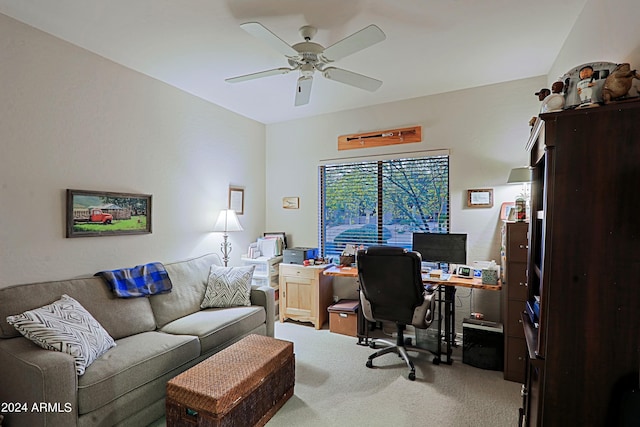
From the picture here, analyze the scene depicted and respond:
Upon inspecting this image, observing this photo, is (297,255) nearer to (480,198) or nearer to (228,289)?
(228,289)

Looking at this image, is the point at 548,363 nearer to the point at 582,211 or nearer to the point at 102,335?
the point at 582,211

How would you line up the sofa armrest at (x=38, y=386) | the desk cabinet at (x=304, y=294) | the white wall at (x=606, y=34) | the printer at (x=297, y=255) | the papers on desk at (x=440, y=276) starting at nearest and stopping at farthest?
the white wall at (x=606, y=34) < the sofa armrest at (x=38, y=386) < the papers on desk at (x=440, y=276) < the desk cabinet at (x=304, y=294) < the printer at (x=297, y=255)

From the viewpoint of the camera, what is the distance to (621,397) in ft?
4.00

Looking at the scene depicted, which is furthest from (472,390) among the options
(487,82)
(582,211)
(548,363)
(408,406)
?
(487,82)

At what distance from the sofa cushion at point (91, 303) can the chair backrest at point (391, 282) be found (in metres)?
1.95

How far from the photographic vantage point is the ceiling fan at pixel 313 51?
1.89 m

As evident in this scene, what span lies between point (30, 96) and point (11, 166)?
534 mm

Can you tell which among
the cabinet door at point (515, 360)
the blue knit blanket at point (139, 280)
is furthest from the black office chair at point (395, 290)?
the blue knit blanket at point (139, 280)

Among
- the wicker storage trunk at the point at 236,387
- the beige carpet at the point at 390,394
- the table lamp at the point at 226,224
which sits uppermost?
the table lamp at the point at 226,224

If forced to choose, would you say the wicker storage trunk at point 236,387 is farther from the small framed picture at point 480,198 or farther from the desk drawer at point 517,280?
the small framed picture at point 480,198

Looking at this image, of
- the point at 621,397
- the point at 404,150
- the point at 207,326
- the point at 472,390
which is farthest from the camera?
the point at 404,150

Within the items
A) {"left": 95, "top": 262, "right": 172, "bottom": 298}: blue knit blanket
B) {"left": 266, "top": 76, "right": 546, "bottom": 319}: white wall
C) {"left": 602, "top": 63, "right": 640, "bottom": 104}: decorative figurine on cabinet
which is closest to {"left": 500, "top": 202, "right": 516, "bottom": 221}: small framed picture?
{"left": 266, "top": 76, "right": 546, "bottom": 319}: white wall

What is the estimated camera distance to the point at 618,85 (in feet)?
4.09

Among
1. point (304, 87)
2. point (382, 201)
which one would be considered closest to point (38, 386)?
point (304, 87)
